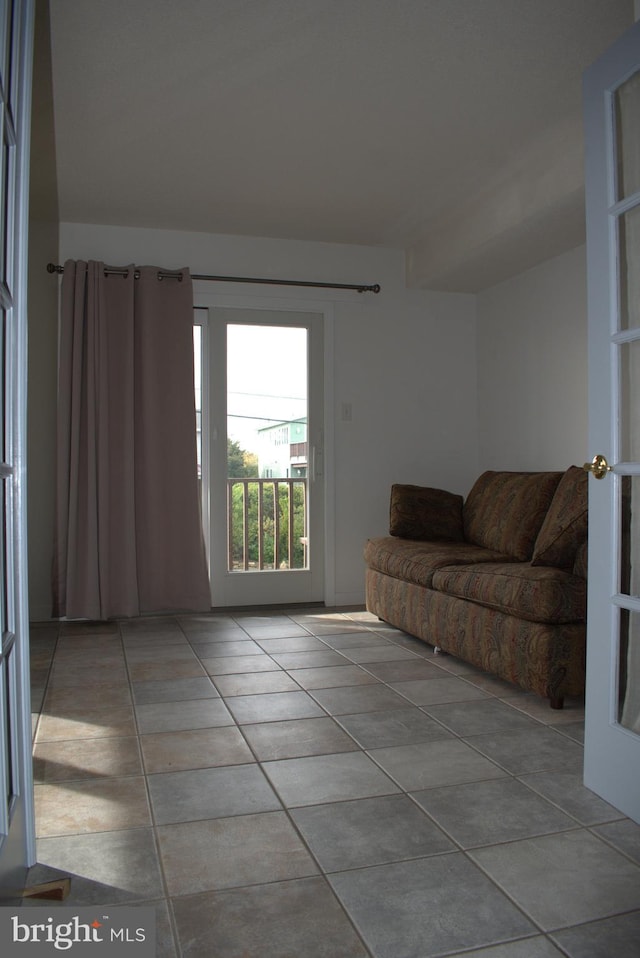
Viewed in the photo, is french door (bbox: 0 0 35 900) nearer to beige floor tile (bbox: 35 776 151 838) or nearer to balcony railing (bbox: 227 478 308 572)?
beige floor tile (bbox: 35 776 151 838)

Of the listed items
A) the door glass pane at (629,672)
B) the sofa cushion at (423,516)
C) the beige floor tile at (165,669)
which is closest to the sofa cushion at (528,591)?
the door glass pane at (629,672)

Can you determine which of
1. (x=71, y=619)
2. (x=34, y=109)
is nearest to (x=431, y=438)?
(x=71, y=619)

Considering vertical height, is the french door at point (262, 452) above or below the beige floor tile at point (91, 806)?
above

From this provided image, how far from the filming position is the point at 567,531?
3016 millimetres

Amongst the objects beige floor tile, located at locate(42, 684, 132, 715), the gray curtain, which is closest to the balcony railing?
the gray curtain

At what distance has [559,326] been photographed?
14.3 ft

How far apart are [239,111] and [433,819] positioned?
109 inches

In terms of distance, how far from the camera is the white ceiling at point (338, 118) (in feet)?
8.40

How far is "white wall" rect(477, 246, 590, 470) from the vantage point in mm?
4199

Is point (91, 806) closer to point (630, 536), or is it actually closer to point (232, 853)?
point (232, 853)

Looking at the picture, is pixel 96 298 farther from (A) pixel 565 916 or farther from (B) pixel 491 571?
(A) pixel 565 916

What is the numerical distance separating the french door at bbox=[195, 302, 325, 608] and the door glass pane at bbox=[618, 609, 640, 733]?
10.5 ft

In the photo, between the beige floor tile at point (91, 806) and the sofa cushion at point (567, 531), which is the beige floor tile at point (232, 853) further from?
the sofa cushion at point (567, 531)

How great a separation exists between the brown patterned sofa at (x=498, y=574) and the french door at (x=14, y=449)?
193 centimetres
